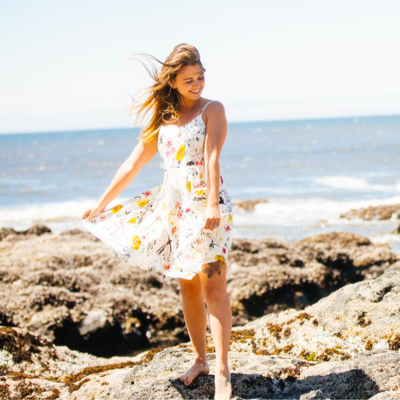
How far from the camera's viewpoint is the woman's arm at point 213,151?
3.75 meters

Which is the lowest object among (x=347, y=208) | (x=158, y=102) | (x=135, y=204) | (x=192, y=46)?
(x=347, y=208)

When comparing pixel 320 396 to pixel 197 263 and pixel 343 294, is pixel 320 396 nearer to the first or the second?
pixel 197 263

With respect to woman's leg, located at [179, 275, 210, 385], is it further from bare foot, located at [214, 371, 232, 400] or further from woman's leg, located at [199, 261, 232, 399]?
bare foot, located at [214, 371, 232, 400]

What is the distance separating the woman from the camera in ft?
12.5

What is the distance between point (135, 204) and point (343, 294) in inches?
81.2

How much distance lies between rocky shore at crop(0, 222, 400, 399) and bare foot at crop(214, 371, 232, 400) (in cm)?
10

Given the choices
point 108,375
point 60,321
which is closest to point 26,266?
point 60,321

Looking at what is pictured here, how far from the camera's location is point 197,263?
3.77 metres

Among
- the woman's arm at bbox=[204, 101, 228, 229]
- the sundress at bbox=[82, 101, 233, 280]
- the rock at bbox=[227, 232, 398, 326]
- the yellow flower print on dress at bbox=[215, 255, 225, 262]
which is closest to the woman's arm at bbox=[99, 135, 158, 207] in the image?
the sundress at bbox=[82, 101, 233, 280]

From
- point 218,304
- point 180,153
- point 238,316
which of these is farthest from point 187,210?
point 238,316

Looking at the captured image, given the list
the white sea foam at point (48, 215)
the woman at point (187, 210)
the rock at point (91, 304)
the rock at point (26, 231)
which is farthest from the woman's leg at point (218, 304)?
the white sea foam at point (48, 215)

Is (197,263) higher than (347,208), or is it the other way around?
(197,263)

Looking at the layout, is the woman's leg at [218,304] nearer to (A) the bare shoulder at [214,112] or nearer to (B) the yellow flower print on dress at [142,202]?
(B) the yellow flower print on dress at [142,202]

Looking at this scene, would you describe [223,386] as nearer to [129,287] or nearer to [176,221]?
[176,221]
